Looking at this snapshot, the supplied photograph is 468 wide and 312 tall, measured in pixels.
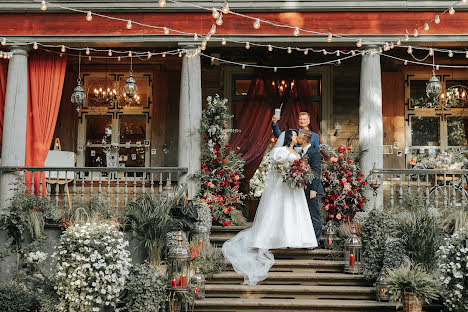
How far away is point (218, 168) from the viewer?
34.6ft

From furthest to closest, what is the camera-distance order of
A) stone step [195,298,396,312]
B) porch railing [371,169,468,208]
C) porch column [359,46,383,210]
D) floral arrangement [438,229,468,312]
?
1. porch column [359,46,383,210]
2. porch railing [371,169,468,208]
3. stone step [195,298,396,312]
4. floral arrangement [438,229,468,312]

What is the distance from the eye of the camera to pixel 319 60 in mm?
12438

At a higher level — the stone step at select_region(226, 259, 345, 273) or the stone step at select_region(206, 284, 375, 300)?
the stone step at select_region(226, 259, 345, 273)

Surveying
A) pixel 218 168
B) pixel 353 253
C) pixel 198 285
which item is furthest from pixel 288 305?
A: pixel 218 168

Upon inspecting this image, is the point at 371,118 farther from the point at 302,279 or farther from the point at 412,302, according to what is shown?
the point at 412,302

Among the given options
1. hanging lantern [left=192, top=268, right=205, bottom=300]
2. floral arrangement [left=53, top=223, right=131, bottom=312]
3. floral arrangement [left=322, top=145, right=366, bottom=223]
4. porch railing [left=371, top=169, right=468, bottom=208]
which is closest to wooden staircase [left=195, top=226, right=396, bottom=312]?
hanging lantern [left=192, top=268, right=205, bottom=300]

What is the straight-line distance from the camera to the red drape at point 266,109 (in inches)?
461

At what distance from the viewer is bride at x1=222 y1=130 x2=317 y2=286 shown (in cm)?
823

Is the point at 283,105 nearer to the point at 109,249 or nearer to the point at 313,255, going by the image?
the point at 313,255

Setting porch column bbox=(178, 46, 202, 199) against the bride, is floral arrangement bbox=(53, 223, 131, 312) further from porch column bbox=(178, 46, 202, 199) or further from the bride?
porch column bbox=(178, 46, 202, 199)

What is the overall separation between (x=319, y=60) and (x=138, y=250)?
20.7 ft

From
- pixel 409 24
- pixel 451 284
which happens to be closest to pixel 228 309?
pixel 451 284

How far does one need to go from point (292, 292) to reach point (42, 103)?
630 cm

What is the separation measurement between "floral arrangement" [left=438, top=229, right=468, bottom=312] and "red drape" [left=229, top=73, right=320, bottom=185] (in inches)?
199
